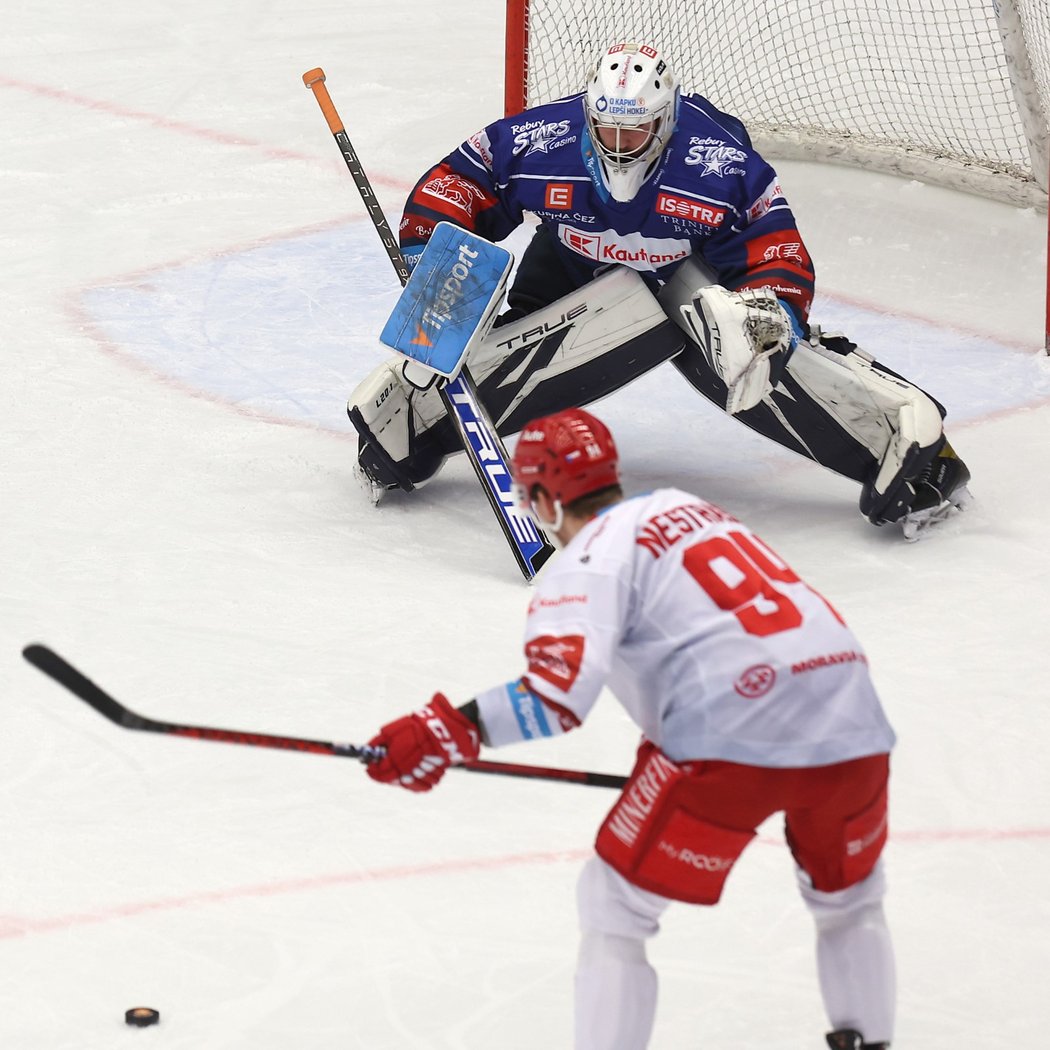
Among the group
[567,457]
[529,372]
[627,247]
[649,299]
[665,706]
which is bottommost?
[529,372]

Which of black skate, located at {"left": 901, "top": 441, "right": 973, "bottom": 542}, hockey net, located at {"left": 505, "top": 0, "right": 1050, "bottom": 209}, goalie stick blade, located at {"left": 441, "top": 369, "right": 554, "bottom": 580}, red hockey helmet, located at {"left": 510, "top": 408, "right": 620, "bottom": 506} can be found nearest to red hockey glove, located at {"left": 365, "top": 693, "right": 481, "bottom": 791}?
red hockey helmet, located at {"left": 510, "top": 408, "right": 620, "bottom": 506}

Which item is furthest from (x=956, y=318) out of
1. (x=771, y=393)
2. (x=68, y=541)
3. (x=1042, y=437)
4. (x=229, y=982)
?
(x=229, y=982)

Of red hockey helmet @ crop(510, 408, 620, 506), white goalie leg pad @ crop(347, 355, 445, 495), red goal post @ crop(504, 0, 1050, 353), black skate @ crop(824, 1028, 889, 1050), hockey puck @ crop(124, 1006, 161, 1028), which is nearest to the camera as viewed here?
red hockey helmet @ crop(510, 408, 620, 506)

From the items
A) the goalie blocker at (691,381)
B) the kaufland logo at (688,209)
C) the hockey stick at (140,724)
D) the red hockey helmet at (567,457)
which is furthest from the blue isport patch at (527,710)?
the kaufland logo at (688,209)

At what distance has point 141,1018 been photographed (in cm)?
258

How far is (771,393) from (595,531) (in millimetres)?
2159

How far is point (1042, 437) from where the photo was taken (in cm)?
488

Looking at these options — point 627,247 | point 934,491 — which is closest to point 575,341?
point 627,247

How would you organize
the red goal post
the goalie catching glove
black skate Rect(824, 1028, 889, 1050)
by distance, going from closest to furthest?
1. black skate Rect(824, 1028, 889, 1050)
2. the goalie catching glove
3. the red goal post

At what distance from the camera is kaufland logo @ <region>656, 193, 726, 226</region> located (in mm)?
4094

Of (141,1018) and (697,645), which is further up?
(697,645)

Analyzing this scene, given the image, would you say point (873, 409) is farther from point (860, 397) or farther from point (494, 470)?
point (494, 470)

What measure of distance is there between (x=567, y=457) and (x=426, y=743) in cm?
37

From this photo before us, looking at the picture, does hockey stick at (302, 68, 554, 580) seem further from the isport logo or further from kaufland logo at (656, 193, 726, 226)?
kaufland logo at (656, 193, 726, 226)
